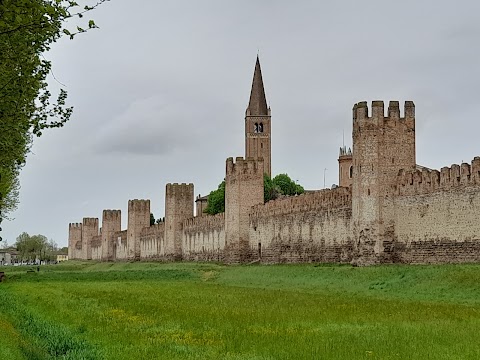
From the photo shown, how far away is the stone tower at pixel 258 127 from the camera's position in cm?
11750

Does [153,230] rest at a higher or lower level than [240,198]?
lower

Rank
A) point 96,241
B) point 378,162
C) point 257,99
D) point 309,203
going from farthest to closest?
point 96,241 → point 257,99 → point 309,203 → point 378,162

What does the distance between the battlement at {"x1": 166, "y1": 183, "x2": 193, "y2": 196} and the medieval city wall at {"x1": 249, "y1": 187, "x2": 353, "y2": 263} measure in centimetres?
1968

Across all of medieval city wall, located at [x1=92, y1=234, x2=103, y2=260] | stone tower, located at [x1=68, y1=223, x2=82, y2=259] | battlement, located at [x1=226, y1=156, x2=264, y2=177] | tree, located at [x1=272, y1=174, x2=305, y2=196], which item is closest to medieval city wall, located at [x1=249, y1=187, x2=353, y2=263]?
battlement, located at [x1=226, y1=156, x2=264, y2=177]

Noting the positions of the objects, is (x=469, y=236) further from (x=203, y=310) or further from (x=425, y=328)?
(x=425, y=328)

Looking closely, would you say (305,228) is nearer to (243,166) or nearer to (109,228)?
(243,166)

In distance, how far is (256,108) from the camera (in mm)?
118625

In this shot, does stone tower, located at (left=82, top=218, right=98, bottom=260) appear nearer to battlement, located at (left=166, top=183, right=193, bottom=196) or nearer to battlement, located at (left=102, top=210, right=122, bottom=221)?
battlement, located at (left=102, top=210, right=122, bottom=221)

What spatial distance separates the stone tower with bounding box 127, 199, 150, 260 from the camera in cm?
9212

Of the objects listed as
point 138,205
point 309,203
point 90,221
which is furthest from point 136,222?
point 309,203

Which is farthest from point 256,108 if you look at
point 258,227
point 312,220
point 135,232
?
point 312,220

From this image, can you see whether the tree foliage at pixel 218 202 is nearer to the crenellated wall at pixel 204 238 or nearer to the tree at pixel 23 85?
the crenellated wall at pixel 204 238

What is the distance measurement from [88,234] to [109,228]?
1758 cm

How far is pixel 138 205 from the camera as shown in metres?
92.4
